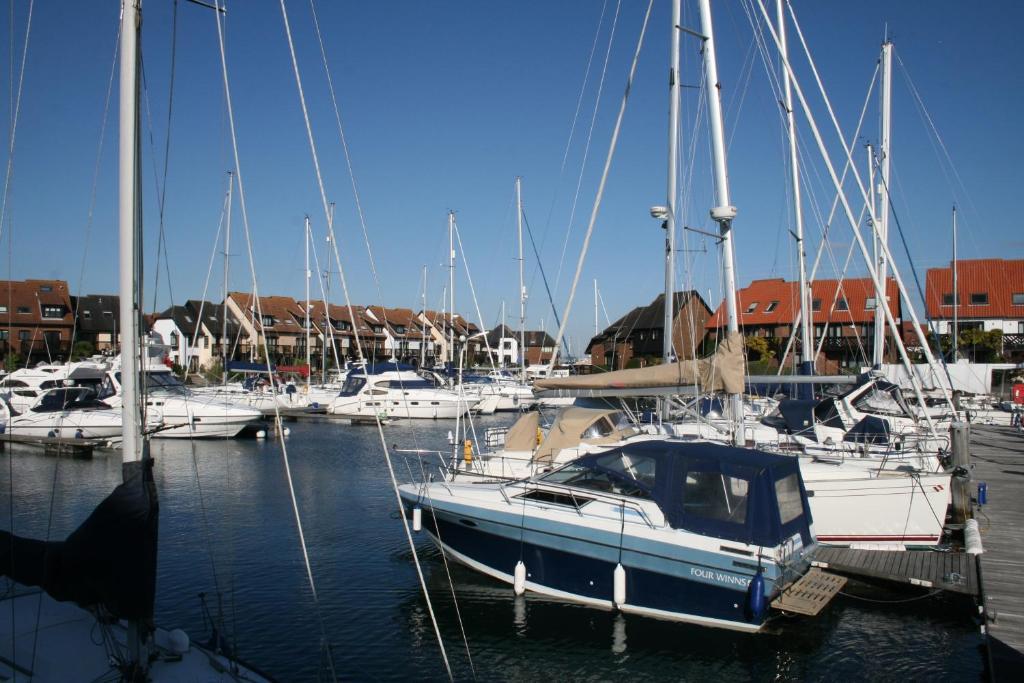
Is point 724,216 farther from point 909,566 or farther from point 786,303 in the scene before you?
point 786,303

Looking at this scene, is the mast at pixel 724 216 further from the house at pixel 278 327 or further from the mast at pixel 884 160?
the house at pixel 278 327

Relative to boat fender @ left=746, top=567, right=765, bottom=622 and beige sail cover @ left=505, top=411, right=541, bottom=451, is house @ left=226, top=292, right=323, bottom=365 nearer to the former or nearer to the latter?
beige sail cover @ left=505, top=411, right=541, bottom=451

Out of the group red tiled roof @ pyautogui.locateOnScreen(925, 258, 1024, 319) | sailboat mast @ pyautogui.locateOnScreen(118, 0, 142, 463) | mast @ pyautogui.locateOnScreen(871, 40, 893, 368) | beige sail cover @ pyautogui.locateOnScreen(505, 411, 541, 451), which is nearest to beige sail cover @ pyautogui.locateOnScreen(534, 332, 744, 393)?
beige sail cover @ pyautogui.locateOnScreen(505, 411, 541, 451)

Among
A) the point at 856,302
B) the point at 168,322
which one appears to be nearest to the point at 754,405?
the point at 856,302

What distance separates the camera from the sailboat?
5984 mm

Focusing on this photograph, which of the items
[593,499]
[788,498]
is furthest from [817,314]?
[593,499]

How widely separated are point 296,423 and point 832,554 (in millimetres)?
37907

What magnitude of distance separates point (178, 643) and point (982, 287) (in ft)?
227

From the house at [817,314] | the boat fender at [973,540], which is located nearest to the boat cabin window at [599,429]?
the boat fender at [973,540]

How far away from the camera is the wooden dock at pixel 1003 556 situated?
1016cm

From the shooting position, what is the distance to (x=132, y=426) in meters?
6.35

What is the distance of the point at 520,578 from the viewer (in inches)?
529

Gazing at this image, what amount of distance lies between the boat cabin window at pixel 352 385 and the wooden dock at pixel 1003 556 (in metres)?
35.1

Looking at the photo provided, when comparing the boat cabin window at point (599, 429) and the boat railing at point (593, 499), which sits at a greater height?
the boat cabin window at point (599, 429)
